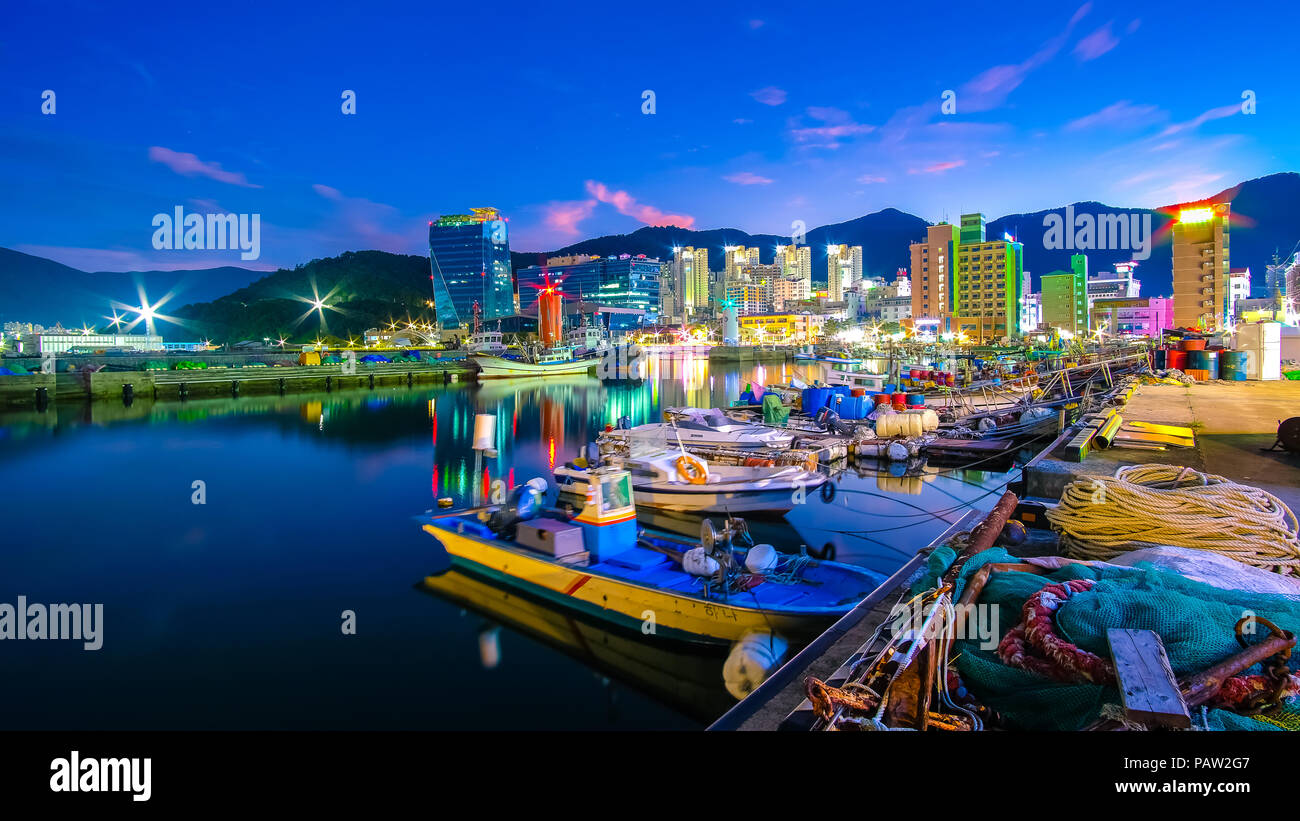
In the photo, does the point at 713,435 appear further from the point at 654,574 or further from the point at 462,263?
the point at 462,263

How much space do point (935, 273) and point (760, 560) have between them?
125873 millimetres

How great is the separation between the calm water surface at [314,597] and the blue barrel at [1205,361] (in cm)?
838

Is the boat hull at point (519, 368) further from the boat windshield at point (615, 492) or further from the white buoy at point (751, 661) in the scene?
the white buoy at point (751, 661)

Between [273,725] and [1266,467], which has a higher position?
[1266,467]

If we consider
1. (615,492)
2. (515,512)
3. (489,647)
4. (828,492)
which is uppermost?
(615,492)

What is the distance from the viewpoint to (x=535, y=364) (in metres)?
76.8

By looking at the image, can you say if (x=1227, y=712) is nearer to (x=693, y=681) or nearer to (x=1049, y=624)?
(x=1049, y=624)

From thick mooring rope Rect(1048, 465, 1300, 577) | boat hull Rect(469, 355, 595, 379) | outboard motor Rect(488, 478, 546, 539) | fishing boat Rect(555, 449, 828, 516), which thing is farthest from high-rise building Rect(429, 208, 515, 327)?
thick mooring rope Rect(1048, 465, 1300, 577)

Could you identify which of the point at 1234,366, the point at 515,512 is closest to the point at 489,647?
the point at 515,512
